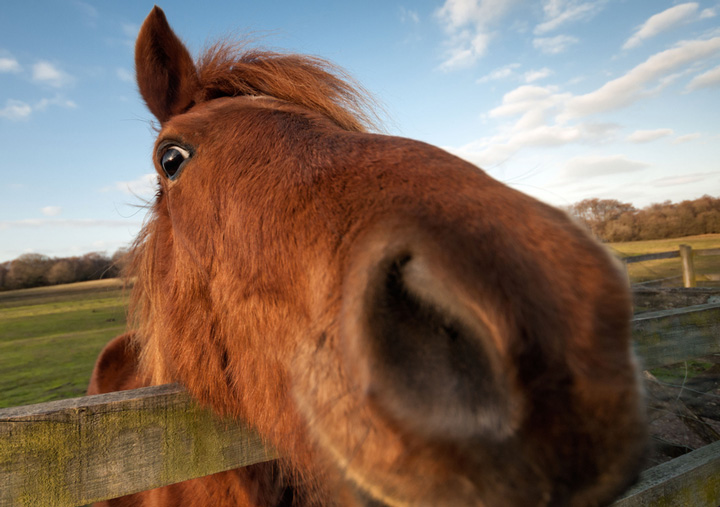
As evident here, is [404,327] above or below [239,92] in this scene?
below

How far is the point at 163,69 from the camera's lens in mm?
2018

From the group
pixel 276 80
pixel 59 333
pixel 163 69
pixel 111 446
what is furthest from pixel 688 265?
pixel 59 333

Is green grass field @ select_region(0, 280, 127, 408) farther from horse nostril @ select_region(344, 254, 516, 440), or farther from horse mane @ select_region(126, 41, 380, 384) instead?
horse nostril @ select_region(344, 254, 516, 440)

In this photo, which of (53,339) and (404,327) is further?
(53,339)

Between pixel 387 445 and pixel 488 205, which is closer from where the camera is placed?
pixel 387 445

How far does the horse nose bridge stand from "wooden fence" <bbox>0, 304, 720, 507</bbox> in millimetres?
816

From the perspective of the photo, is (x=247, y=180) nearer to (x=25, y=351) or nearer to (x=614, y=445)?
(x=614, y=445)

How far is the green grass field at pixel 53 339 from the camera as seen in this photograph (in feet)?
26.7

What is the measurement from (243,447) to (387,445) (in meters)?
0.87

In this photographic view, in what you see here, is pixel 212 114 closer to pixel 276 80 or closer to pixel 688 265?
pixel 276 80

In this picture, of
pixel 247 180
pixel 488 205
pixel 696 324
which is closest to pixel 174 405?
pixel 247 180

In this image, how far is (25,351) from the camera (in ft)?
47.5

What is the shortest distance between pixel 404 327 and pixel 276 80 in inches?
65.6

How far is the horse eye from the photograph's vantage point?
1636 millimetres
